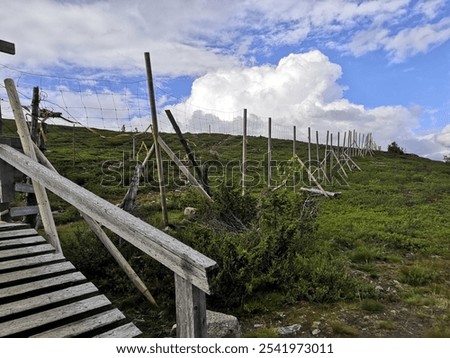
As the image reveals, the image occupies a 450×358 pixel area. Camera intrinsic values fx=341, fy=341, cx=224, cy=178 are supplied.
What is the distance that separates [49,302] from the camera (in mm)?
3119

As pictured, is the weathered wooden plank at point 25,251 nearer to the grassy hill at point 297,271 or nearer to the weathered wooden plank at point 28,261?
the weathered wooden plank at point 28,261

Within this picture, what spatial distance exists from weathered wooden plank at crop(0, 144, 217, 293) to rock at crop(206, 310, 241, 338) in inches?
68.1

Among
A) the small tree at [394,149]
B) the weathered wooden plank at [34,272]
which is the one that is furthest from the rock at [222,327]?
the small tree at [394,149]

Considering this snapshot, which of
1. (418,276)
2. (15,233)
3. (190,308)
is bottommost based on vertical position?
(418,276)

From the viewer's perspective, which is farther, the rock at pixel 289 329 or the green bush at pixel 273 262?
the green bush at pixel 273 262

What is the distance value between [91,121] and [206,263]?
1386cm

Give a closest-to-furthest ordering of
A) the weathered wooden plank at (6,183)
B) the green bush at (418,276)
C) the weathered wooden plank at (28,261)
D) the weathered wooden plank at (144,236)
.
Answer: the weathered wooden plank at (144,236)
the weathered wooden plank at (28,261)
the weathered wooden plank at (6,183)
the green bush at (418,276)

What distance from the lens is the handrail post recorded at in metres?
2.31

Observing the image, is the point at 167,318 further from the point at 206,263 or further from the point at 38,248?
the point at 206,263

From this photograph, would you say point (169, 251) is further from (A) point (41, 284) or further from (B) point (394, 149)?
(B) point (394, 149)

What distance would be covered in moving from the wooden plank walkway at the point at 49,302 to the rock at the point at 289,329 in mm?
1971

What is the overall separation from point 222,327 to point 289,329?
3.06 feet

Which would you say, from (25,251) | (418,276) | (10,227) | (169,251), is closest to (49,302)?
(25,251)

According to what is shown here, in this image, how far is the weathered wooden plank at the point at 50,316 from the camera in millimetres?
2760
